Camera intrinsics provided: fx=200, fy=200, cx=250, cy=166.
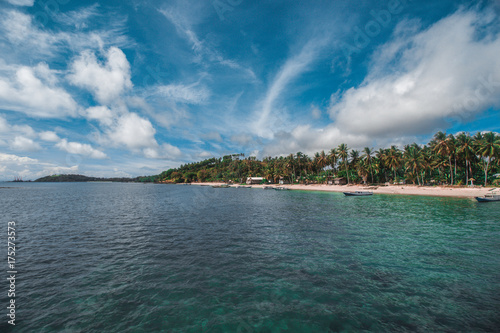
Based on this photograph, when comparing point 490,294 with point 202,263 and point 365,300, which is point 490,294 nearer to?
point 365,300

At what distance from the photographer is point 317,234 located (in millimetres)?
20391

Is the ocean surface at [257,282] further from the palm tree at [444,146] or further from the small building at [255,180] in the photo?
the small building at [255,180]

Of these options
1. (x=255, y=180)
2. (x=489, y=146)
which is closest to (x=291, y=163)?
(x=255, y=180)

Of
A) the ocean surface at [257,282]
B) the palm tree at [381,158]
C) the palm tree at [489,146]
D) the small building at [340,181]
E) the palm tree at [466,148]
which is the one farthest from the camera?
the small building at [340,181]

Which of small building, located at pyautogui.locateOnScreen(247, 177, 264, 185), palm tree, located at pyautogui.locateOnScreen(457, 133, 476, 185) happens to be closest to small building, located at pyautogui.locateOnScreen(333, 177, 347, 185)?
palm tree, located at pyautogui.locateOnScreen(457, 133, 476, 185)

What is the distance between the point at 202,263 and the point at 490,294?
1526 centimetres

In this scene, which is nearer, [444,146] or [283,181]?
[444,146]

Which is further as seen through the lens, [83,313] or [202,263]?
[202,263]

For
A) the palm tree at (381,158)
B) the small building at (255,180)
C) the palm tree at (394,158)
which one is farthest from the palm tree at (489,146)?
the small building at (255,180)

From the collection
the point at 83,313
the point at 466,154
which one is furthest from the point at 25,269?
the point at 466,154

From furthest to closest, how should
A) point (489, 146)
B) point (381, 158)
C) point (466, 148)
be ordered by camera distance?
point (381, 158), point (466, 148), point (489, 146)

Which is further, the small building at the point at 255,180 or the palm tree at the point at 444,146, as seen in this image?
the small building at the point at 255,180

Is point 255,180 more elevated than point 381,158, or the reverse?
point 381,158

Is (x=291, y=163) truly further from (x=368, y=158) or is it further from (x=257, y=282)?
(x=257, y=282)
